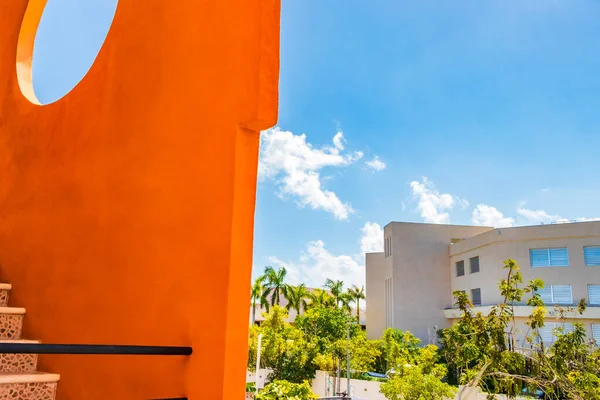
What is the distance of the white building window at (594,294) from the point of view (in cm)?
1941

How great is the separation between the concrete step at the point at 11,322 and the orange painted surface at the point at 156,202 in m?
0.04

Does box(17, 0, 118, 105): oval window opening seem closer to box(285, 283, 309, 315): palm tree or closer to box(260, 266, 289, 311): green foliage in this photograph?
box(260, 266, 289, 311): green foliage

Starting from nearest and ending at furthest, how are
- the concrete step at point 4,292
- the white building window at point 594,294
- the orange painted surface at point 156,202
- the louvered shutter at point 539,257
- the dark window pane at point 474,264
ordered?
the orange painted surface at point 156,202
the concrete step at point 4,292
the white building window at point 594,294
the louvered shutter at point 539,257
the dark window pane at point 474,264

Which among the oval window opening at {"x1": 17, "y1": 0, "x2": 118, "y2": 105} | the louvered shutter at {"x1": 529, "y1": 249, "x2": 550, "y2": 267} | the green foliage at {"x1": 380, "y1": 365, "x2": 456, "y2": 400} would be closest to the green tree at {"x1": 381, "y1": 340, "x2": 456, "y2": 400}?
the green foliage at {"x1": 380, "y1": 365, "x2": 456, "y2": 400}

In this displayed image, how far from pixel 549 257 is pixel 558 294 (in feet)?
5.34

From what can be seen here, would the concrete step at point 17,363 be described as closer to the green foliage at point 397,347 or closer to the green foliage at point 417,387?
the green foliage at point 417,387

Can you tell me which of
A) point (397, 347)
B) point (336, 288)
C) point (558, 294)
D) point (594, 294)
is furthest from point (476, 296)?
point (336, 288)

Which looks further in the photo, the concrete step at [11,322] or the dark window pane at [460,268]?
the dark window pane at [460,268]

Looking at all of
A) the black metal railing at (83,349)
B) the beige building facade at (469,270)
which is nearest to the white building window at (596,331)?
the beige building facade at (469,270)

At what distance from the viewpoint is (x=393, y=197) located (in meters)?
41.3

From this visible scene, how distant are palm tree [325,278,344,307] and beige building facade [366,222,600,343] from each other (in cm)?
182

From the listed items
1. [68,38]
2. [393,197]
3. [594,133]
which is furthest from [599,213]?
[68,38]

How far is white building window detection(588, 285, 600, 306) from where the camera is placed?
19406 millimetres

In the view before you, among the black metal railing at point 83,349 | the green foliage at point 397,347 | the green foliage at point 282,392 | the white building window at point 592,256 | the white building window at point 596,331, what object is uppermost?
the white building window at point 592,256
